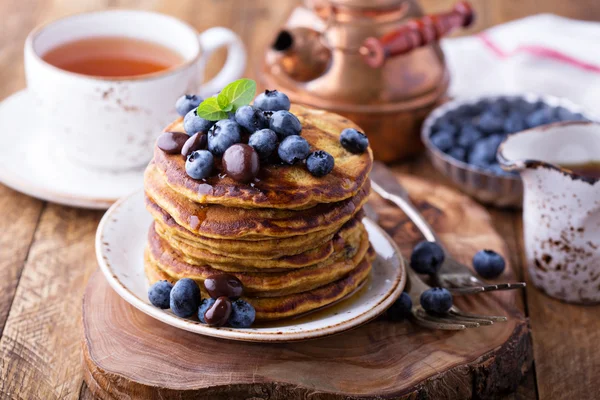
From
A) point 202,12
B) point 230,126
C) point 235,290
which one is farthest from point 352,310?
point 202,12

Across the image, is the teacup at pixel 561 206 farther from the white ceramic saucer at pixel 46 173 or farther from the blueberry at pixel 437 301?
the white ceramic saucer at pixel 46 173

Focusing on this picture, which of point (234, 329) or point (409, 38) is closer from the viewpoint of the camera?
point (234, 329)

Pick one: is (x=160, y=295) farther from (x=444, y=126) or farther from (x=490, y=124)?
(x=490, y=124)

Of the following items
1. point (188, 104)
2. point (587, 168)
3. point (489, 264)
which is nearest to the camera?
point (188, 104)

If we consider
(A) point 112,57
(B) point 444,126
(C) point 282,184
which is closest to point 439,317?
(C) point 282,184

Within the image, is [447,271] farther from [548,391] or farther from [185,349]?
[185,349]
